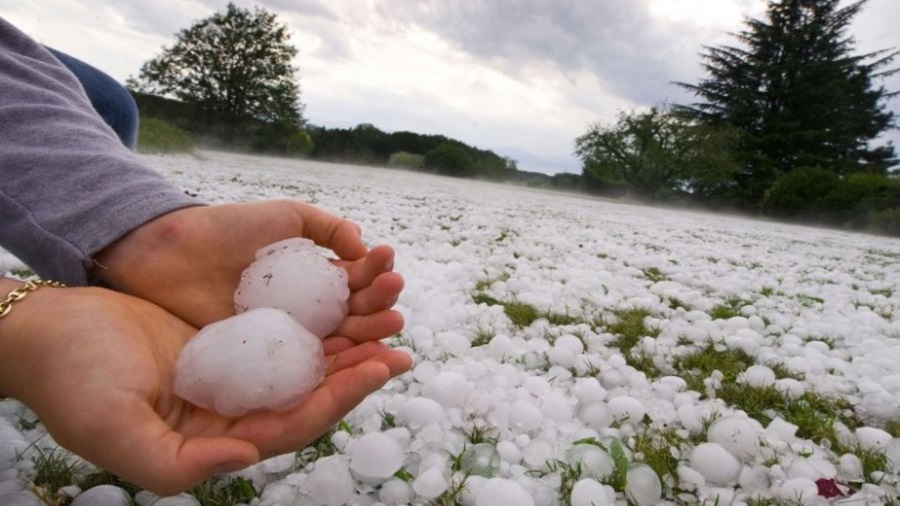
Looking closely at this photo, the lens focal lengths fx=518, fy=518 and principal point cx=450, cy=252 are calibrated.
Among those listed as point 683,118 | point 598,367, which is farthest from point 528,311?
point 683,118

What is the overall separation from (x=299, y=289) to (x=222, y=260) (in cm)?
25

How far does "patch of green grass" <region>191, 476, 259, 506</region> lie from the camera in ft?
3.18

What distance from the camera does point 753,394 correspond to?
5.04 ft

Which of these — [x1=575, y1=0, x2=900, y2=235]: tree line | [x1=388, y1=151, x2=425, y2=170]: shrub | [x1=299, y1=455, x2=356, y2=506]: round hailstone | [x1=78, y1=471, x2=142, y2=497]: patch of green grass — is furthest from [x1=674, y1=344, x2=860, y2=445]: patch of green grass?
[x1=388, y1=151, x2=425, y2=170]: shrub

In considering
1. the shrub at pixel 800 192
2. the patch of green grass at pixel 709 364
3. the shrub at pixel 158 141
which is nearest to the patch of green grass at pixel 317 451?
the patch of green grass at pixel 709 364

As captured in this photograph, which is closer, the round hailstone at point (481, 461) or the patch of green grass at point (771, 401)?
the round hailstone at point (481, 461)

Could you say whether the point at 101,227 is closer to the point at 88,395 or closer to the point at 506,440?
the point at 88,395

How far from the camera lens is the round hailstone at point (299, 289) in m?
1.18

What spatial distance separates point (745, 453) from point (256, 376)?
1.11m

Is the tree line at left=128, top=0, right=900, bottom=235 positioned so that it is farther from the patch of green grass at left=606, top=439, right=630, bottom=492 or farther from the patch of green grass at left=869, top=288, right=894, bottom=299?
the patch of green grass at left=606, top=439, right=630, bottom=492

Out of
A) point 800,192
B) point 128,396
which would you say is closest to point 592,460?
point 128,396

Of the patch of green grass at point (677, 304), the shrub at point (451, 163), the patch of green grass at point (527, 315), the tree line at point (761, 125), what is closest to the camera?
the patch of green grass at point (527, 315)

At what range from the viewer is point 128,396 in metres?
0.75

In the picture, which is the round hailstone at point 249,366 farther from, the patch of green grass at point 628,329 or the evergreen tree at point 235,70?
the evergreen tree at point 235,70
